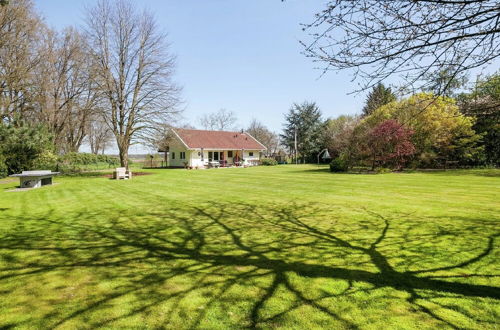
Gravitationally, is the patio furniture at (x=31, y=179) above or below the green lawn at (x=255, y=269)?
above

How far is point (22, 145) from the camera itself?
19.3 meters

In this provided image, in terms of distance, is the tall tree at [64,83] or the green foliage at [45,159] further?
the tall tree at [64,83]

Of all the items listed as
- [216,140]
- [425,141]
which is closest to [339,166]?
[425,141]

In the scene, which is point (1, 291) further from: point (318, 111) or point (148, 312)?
point (318, 111)

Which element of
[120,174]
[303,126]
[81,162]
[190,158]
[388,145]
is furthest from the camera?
[303,126]

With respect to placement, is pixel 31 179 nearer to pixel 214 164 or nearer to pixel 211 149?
pixel 214 164

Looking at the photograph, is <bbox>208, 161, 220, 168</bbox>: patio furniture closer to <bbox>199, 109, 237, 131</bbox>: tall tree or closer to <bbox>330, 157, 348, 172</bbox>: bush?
<bbox>330, 157, 348, 172</bbox>: bush

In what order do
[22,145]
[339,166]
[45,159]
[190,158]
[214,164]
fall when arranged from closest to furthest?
[22,145] < [45,159] < [339,166] < [190,158] < [214,164]

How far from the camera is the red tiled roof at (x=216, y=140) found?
37531 mm

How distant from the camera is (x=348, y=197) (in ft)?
31.3

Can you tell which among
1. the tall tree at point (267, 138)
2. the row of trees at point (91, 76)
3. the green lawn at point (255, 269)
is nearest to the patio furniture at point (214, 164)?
the row of trees at point (91, 76)

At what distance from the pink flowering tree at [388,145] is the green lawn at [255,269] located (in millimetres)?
14647

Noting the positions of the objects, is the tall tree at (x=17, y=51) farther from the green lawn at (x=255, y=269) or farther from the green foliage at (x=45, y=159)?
the green lawn at (x=255, y=269)

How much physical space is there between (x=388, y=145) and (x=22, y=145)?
89.9 ft
